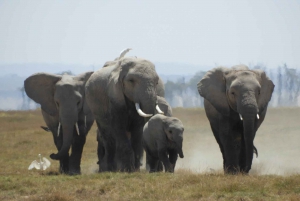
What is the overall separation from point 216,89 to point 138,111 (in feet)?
6.86

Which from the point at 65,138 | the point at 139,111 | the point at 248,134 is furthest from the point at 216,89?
the point at 65,138

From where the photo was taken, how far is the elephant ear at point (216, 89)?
16359 mm

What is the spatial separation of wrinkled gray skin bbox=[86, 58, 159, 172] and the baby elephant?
1.19ft

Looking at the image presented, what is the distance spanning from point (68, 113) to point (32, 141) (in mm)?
11770

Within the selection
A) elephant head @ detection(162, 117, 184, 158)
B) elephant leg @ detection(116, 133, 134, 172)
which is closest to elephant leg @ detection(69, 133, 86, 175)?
elephant leg @ detection(116, 133, 134, 172)

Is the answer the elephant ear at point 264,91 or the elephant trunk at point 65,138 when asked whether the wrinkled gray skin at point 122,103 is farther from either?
the elephant ear at point 264,91

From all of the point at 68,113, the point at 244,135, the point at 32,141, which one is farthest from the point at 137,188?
the point at 32,141

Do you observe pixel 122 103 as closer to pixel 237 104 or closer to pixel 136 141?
pixel 136 141

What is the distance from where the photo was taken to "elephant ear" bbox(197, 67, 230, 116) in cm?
1636

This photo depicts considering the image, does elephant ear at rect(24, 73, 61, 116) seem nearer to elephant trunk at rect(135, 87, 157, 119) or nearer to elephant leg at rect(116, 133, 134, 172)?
elephant leg at rect(116, 133, 134, 172)

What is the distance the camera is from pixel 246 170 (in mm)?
15516

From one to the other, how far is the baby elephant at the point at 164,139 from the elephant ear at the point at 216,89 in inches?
38.4

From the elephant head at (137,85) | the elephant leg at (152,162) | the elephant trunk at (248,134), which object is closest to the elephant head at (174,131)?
the elephant leg at (152,162)

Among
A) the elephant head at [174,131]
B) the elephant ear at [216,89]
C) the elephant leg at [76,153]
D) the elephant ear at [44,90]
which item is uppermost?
the elephant ear at [216,89]
